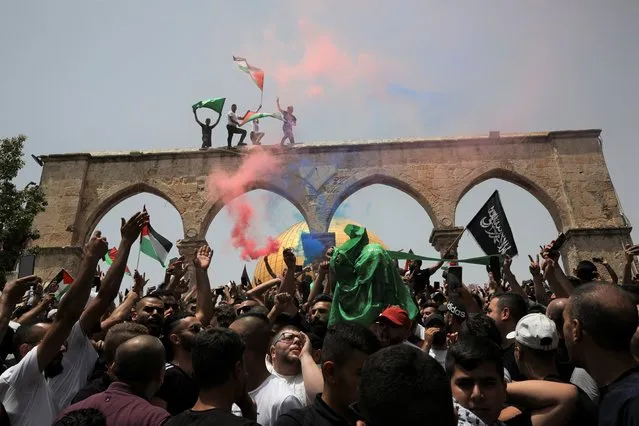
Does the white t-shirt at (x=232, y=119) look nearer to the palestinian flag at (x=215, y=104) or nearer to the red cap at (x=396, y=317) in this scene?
the palestinian flag at (x=215, y=104)

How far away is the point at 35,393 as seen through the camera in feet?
10.9

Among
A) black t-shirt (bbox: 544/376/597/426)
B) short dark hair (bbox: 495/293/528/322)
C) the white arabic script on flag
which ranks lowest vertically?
black t-shirt (bbox: 544/376/597/426)

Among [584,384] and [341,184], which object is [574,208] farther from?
[584,384]

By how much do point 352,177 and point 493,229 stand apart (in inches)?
393

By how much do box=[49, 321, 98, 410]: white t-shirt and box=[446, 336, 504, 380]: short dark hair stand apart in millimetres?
2974

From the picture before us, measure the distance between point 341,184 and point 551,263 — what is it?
13832 mm

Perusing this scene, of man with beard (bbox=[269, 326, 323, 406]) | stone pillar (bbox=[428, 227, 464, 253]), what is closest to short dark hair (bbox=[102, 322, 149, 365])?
man with beard (bbox=[269, 326, 323, 406])

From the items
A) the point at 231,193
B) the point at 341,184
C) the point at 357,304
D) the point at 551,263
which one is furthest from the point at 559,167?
the point at 357,304

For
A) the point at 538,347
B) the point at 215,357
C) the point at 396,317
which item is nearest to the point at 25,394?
the point at 215,357

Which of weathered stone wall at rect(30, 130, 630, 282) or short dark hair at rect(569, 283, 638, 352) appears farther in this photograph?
weathered stone wall at rect(30, 130, 630, 282)

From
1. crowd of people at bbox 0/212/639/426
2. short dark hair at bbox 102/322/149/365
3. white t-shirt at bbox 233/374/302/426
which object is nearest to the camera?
crowd of people at bbox 0/212/639/426

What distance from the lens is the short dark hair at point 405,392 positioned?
1.68 m

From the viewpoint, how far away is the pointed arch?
18.5 meters

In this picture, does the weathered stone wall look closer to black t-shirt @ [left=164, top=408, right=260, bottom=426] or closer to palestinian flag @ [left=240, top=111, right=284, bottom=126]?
palestinian flag @ [left=240, top=111, right=284, bottom=126]
